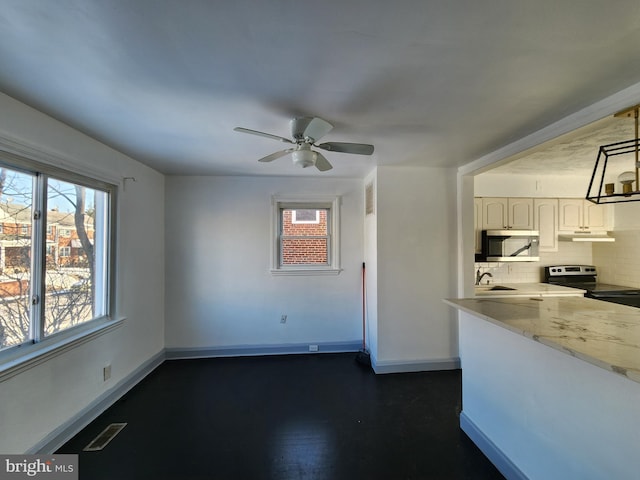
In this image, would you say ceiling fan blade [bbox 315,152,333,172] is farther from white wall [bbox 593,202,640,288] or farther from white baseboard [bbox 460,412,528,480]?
white wall [bbox 593,202,640,288]

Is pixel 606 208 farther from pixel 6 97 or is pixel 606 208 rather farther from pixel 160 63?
pixel 6 97

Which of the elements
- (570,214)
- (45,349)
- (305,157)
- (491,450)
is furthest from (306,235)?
(570,214)

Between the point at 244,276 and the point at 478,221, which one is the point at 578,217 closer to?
the point at 478,221

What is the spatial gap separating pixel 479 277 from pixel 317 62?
11.9 feet

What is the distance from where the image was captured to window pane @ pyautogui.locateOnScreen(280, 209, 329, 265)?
3664 millimetres

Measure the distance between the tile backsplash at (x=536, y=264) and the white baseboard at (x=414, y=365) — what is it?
1.34 meters

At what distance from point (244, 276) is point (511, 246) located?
3.62 m

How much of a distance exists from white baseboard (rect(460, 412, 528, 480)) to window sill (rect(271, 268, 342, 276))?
6.69 feet

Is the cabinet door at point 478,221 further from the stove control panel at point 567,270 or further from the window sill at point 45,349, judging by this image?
the window sill at point 45,349

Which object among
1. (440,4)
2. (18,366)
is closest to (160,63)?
(440,4)

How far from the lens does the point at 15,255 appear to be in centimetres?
172

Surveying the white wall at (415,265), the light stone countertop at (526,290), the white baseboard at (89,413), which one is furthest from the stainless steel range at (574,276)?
the white baseboard at (89,413)

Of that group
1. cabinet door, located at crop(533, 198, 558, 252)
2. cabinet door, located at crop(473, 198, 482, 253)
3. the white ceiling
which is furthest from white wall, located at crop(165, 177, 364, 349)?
cabinet door, located at crop(533, 198, 558, 252)

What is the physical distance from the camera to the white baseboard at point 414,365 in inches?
120
